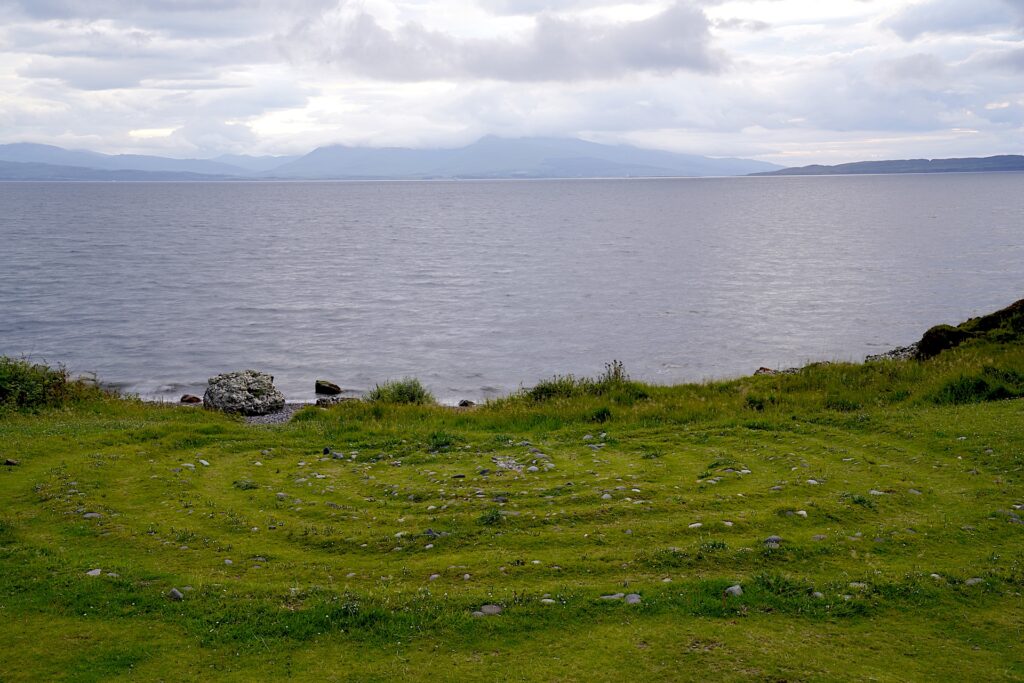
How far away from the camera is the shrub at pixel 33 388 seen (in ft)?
80.7

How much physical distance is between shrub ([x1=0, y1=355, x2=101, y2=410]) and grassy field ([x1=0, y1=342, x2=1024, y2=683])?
5544 millimetres

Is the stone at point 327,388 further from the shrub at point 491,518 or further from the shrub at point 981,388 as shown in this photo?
the shrub at point 491,518

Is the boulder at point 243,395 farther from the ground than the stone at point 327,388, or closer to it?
farther from the ground

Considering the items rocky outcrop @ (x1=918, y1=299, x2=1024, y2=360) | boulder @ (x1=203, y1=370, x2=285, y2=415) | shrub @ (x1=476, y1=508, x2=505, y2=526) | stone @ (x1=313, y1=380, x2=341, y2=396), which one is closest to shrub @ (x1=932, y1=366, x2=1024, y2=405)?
rocky outcrop @ (x1=918, y1=299, x2=1024, y2=360)

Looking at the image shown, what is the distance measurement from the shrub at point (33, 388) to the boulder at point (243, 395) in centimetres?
492

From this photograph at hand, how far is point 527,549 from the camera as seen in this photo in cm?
1184

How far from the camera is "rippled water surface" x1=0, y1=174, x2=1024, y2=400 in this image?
45750 mm

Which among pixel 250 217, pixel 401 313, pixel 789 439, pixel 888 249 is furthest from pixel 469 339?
pixel 250 217

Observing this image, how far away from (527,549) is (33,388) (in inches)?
811

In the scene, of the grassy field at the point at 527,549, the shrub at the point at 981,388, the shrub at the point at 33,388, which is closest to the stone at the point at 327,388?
the shrub at the point at 33,388

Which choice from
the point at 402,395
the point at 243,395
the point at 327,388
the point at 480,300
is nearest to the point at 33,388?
the point at 243,395

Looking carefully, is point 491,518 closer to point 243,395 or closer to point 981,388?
point 981,388

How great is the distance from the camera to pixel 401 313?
62.1 meters

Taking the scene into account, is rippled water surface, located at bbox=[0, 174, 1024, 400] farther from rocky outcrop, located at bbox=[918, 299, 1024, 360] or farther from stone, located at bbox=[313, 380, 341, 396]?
rocky outcrop, located at bbox=[918, 299, 1024, 360]
